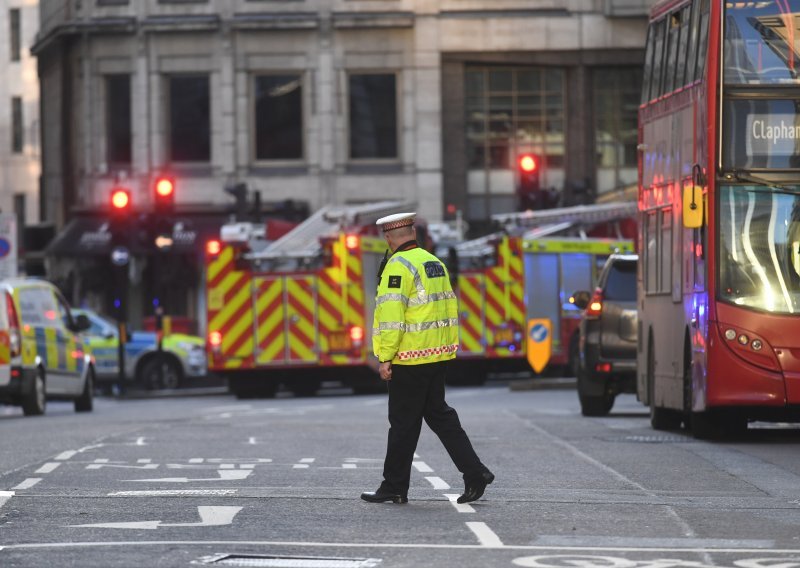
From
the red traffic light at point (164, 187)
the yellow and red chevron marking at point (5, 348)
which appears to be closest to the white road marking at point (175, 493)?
the yellow and red chevron marking at point (5, 348)

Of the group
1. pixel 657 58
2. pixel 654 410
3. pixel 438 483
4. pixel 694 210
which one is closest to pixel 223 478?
pixel 438 483

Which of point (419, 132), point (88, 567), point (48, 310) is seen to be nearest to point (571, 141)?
point (419, 132)

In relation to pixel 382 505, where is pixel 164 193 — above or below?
above

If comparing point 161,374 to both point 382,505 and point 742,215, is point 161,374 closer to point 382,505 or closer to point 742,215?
point 742,215

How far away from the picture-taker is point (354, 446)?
18609 millimetres

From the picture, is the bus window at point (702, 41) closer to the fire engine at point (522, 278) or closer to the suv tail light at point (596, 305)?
the suv tail light at point (596, 305)

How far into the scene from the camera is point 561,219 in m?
38.2

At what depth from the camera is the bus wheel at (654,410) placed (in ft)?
69.5

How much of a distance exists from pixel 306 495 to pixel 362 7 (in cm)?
3877

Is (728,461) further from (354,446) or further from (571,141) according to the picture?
(571,141)

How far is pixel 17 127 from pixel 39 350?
50.2m

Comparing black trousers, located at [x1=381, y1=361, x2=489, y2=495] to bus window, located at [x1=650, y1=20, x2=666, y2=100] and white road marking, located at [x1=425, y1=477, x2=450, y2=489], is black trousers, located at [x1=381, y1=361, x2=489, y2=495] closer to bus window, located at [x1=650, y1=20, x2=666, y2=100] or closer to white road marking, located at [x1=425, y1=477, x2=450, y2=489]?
white road marking, located at [x1=425, y1=477, x2=450, y2=489]

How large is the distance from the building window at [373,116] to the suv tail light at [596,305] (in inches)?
1037

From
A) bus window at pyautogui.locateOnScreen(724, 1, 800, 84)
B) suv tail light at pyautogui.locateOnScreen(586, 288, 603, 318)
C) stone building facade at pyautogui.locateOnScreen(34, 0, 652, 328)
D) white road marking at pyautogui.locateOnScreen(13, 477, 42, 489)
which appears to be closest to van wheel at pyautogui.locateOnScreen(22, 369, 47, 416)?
suv tail light at pyautogui.locateOnScreen(586, 288, 603, 318)
